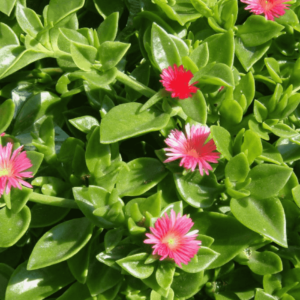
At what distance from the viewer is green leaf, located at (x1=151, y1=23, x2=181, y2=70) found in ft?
2.52

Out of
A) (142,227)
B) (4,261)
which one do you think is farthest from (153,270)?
(4,261)

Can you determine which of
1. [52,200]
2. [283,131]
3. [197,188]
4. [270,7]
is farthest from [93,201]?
[270,7]

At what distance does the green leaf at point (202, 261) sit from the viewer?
0.67m

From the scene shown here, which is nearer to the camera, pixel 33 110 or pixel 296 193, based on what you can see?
pixel 296 193

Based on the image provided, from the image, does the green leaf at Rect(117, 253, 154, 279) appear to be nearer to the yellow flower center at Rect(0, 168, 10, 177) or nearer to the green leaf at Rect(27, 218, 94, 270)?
the green leaf at Rect(27, 218, 94, 270)

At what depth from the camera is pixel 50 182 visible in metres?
0.77

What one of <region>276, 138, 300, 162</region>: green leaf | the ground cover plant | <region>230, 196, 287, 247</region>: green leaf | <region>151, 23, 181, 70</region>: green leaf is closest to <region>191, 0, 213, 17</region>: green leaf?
the ground cover plant

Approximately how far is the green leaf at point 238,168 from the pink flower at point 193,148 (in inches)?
1.3

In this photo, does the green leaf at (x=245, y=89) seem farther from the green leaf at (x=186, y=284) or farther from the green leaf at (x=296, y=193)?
the green leaf at (x=186, y=284)

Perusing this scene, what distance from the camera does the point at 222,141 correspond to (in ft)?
2.40

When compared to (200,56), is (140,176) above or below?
below

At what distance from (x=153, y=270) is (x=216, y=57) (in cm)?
46

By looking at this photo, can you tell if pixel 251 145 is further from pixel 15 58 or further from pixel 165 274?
pixel 15 58

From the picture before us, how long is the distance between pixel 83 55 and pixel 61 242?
0.39m
